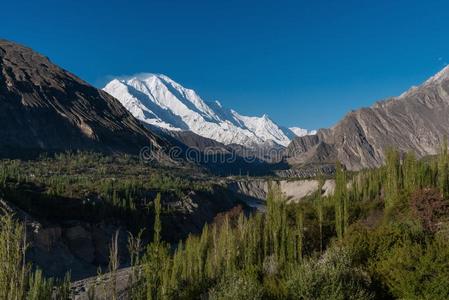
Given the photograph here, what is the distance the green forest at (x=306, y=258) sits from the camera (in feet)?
72.5

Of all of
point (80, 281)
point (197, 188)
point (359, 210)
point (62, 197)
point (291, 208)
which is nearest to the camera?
point (80, 281)

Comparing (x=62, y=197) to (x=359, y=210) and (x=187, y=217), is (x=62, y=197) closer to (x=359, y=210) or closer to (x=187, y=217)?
(x=187, y=217)

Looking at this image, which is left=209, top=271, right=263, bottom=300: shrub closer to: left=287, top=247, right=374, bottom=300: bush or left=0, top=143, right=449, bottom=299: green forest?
left=0, top=143, right=449, bottom=299: green forest

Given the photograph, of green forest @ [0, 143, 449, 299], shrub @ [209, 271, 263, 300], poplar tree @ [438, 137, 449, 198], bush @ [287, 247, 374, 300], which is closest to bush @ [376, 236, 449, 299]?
green forest @ [0, 143, 449, 299]

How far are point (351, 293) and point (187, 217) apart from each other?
74407 mm

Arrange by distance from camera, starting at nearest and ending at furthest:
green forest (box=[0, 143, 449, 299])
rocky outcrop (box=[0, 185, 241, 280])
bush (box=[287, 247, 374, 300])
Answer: green forest (box=[0, 143, 449, 299]) → bush (box=[287, 247, 374, 300]) → rocky outcrop (box=[0, 185, 241, 280])

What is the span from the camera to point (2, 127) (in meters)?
169

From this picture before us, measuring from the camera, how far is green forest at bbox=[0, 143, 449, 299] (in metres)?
22.1

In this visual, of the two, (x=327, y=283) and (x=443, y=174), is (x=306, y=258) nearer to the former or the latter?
(x=327, y=283)

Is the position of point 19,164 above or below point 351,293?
above

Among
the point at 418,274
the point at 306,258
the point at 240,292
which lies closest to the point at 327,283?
the point at 240,292

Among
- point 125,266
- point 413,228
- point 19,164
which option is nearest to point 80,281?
point 125,266

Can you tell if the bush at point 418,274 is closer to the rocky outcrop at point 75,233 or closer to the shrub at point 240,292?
the shrub at point 240,292

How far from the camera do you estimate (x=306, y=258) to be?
4016 cm
